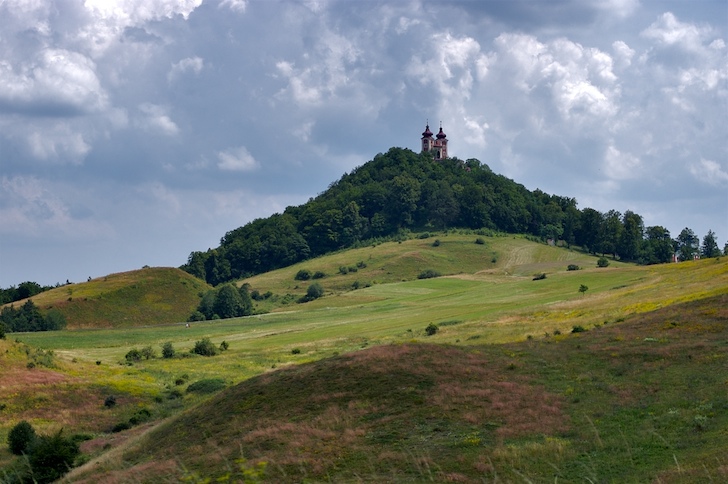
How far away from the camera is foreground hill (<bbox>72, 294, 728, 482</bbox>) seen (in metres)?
22.5

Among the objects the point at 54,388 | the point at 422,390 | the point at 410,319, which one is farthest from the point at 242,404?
the point at 410,319

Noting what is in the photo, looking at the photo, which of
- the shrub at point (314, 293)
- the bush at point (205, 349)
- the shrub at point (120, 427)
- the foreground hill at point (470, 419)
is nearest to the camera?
the foreground hill at point (470, 419)

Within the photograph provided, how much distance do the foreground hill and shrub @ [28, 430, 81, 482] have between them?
2618 mm

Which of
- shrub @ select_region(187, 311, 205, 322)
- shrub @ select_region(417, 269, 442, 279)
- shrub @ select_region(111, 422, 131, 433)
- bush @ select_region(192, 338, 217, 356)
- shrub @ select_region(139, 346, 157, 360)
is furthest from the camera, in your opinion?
shrub @ select_region(417, 269, 442, 279)

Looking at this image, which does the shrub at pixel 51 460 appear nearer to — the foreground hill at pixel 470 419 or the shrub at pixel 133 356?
the foreground hill at pixel 470 419

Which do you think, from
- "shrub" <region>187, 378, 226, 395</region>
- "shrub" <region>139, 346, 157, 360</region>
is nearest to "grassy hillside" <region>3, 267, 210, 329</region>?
"shrub" <region>139, 346, 157, 360</region>

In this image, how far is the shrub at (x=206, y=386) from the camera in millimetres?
58691

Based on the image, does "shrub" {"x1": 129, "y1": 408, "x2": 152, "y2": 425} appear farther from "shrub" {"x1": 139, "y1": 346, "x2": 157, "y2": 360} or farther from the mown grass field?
"shrub" {"x1": 139, "y1": 346, "x2": 157, "y2": 360}

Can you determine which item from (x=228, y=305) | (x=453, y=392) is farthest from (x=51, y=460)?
(x=228, y=305)

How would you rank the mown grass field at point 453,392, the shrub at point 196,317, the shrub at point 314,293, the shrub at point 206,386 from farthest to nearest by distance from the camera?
the shrub at point 314,293, the shrub at point 196,317, the shrub at point 206,386, the mown grass field at point 453,392

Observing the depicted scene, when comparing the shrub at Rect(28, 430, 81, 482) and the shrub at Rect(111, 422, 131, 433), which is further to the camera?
the shrub at Rect(111, 422, 131, 433)

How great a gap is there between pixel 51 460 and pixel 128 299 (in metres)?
128

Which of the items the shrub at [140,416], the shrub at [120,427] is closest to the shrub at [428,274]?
the shrub at [140,416]

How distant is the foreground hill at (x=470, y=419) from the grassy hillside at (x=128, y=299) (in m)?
117
